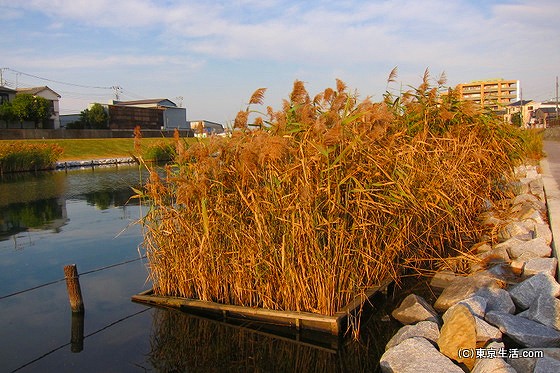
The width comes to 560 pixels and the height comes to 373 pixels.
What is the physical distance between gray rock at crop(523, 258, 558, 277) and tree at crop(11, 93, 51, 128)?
153 ft

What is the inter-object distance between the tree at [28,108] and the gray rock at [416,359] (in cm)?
4699

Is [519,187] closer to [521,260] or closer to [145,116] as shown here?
[521,260]

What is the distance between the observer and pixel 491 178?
7.99 metres

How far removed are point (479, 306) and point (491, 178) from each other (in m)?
4.31

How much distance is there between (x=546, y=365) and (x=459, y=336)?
0.77 m

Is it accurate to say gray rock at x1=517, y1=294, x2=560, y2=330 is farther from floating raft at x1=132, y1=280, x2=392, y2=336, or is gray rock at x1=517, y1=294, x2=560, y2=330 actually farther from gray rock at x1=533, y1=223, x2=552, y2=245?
gray rock at x1=533, y1=223, x2=552, y2=245

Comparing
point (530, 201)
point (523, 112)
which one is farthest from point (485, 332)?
point (523, 112)

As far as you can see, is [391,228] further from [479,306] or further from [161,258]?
[161,258]

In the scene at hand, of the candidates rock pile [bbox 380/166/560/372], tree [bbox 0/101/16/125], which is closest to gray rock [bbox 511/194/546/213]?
rock pile [bbox 380/166/560/372]

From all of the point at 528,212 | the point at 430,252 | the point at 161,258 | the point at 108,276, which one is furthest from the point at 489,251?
the point at 108,276

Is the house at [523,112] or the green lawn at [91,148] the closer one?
the house at [523,112]

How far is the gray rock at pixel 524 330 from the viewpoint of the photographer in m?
3.71

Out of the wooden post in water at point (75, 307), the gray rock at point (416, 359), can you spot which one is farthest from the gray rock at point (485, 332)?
the wooden post in water at point (75, 307)

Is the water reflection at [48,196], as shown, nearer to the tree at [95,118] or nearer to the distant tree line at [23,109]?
the distant tree line at [23,109]
